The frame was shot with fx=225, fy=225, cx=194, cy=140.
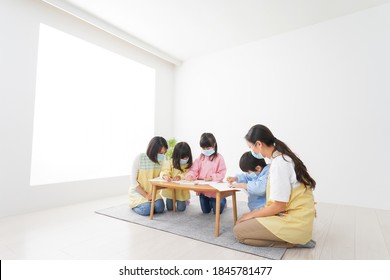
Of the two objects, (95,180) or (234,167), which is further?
(234,167)

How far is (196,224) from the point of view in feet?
7.32

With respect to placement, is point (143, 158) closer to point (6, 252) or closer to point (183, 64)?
point (6, 252)

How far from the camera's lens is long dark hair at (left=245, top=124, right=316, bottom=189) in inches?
61.9

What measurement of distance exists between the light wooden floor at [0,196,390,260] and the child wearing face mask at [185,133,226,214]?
0.77 meters

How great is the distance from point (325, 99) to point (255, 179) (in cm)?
214

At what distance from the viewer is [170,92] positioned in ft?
16.7

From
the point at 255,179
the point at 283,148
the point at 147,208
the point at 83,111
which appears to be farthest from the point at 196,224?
the point at 83,111

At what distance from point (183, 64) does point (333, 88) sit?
3025mm

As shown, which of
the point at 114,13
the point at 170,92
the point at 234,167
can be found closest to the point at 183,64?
the point at 170,92

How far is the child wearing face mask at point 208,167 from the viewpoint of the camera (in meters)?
2.49

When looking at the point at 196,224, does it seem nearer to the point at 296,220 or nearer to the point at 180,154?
the point at 180,154

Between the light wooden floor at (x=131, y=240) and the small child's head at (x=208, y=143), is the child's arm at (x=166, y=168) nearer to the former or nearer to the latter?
the small child's head at (x=208, y=143)

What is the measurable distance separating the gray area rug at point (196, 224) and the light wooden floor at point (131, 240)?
8 cm

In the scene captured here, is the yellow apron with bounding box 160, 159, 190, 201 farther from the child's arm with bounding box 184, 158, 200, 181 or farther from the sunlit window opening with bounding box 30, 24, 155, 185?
the sunlit window opening with bounding box 30, 24, 155, 185
